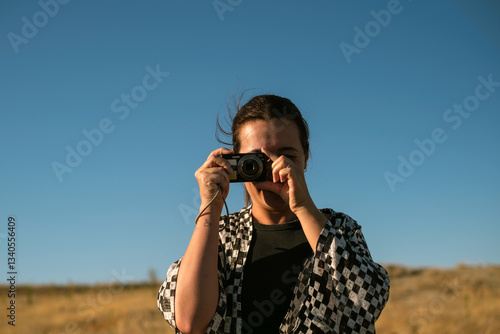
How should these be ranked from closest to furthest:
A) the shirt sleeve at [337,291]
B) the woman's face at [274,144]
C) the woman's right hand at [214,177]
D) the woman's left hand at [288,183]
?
1. the shirt sleeve at [337,291]
2. the woman's left hand at [288,183]
3. the woman's right hand at [214,177]
4. the woman's face at [274,144]

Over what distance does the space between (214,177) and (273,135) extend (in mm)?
424

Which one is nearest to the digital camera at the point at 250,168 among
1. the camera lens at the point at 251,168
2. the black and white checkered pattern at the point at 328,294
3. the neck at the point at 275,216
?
the camera lens at the point at 251,168

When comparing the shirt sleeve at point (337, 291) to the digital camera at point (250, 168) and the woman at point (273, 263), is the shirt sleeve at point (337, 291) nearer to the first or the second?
the woman at point (273, 263)

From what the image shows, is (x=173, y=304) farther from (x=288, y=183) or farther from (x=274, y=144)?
(x=274, y=144)

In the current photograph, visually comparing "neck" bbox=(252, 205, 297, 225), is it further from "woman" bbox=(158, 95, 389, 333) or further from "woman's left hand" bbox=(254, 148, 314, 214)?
"woman's left hand" bbox=(254, 148, 314, 214)

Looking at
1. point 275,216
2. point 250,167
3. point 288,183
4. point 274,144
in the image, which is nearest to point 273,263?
point 275,216

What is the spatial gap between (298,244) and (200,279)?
0.59 m

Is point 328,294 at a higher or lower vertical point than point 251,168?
lower

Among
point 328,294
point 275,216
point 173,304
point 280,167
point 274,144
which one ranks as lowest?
point 173,304

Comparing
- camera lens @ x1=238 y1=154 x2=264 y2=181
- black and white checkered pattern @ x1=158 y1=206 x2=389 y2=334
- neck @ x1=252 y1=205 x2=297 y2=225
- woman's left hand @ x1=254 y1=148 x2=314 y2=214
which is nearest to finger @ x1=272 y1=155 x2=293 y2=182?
woman's left hand @ x1=254 y1=148 x2=314 y2=214

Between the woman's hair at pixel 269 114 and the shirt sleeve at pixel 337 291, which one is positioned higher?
the woman's hair at pixel 269 114

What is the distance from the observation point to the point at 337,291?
2.10 meters

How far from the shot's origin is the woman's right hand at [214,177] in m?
2.42

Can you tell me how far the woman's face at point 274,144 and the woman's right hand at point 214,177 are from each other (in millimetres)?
168
